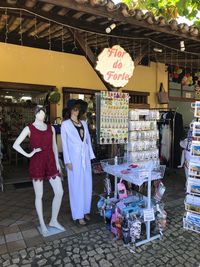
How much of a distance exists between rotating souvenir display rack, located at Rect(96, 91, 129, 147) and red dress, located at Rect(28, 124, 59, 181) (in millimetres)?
961

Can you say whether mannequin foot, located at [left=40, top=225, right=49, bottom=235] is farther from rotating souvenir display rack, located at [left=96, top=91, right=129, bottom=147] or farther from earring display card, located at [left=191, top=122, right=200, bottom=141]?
earring display card, located at [left=191, top=122, right=200, bottom=141]

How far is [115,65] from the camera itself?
14.2ft

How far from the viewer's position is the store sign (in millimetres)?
4191

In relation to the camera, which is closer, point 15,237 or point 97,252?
point 97,252

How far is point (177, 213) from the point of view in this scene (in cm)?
435

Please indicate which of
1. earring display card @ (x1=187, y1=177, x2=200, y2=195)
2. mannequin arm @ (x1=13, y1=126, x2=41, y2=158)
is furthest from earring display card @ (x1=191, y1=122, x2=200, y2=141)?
mannequin arm @ (x1=13, y1=126, x2=41, y2=158)

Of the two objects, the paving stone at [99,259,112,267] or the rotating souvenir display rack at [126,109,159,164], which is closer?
the paving stone at [99,259,112,267]

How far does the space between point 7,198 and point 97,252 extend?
2564 millimetres

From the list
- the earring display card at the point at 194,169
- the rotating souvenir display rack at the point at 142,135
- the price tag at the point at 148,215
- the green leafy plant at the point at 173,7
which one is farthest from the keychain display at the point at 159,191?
the green leafy plant at the point at 173,7

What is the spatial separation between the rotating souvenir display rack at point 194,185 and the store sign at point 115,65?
1.28 m

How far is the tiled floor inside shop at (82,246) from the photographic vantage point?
3006 millimetres

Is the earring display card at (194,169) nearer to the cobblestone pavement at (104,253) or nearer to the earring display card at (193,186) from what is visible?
the earring display card at (193,186)

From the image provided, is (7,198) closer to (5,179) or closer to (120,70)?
(5,179)

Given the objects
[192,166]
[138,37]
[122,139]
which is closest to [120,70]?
[138,37]
